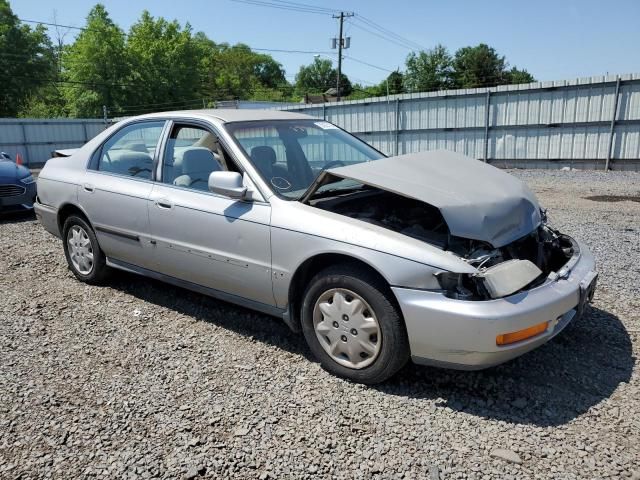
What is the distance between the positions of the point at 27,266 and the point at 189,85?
186ft

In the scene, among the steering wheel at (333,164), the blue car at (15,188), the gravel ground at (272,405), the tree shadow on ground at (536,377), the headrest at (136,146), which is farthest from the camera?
the blue car at (15,188)

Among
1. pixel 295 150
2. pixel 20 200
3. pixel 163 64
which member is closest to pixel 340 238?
pixel 295 150

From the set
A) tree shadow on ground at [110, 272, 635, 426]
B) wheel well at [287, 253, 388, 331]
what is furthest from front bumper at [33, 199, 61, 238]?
wheel well at [287, 253, 388, 331]

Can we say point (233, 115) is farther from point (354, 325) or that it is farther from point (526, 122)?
point (526, 122)

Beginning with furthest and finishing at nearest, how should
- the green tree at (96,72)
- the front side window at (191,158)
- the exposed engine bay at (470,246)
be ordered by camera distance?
the green tree at (96,72) < the front side window at (191,158) < the exposed engine bay at (470,246)

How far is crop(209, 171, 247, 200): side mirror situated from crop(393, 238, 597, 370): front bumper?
4.22ft

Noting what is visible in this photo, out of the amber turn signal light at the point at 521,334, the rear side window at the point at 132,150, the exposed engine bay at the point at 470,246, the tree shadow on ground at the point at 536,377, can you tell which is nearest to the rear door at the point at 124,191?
the rear side window at the point at 132,150

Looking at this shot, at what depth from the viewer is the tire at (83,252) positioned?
4.81 meters

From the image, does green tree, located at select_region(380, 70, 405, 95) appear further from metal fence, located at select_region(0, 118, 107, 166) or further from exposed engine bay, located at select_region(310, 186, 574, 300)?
exposed engine bay, located at select_region(310, 186, 574, 300)

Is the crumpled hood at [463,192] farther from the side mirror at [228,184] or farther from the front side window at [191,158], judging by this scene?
the front side window at [191,158]

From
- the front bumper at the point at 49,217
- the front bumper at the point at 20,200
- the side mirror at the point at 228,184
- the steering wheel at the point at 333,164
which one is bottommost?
the front bumper at the point at 20,200

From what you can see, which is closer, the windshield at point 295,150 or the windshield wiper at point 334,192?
the windshield wiper at point 334,192

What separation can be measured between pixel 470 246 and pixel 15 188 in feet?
27.6

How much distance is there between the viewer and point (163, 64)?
185 feet
